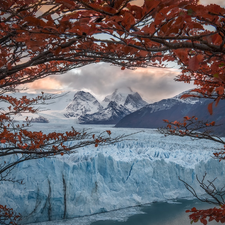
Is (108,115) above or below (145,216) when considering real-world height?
above

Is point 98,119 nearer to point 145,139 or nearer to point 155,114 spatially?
point 155,114

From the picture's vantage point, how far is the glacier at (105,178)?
847cm

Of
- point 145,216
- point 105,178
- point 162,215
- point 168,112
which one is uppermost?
point 168,112

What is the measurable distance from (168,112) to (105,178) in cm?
1207

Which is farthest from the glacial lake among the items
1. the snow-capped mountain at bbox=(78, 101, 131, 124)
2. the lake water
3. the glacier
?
the snow-capped mountain at bbox=(78, 101, 131, 124)

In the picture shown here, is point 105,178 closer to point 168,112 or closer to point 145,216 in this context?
point 145,216

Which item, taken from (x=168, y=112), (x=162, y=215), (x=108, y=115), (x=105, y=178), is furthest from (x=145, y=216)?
(x=108, y=115)

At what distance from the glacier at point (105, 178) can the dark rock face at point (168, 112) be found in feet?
22.6

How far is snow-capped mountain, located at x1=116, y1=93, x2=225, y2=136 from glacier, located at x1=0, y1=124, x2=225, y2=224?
6.89 m

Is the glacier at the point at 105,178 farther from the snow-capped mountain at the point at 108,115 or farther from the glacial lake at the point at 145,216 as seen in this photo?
the snow-capped mountain at the point at 108,115

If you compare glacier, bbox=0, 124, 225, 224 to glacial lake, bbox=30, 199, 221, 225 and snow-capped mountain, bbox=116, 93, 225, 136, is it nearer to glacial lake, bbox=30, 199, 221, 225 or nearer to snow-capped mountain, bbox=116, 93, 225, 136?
glacial lake, bbox=30, 199, 221, 225

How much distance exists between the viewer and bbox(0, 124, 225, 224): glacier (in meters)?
8.47

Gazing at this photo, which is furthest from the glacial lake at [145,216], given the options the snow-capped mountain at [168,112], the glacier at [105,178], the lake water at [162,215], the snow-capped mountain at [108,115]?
the snow-capped mountain at [108,115]

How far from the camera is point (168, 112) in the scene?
64.4 feet
